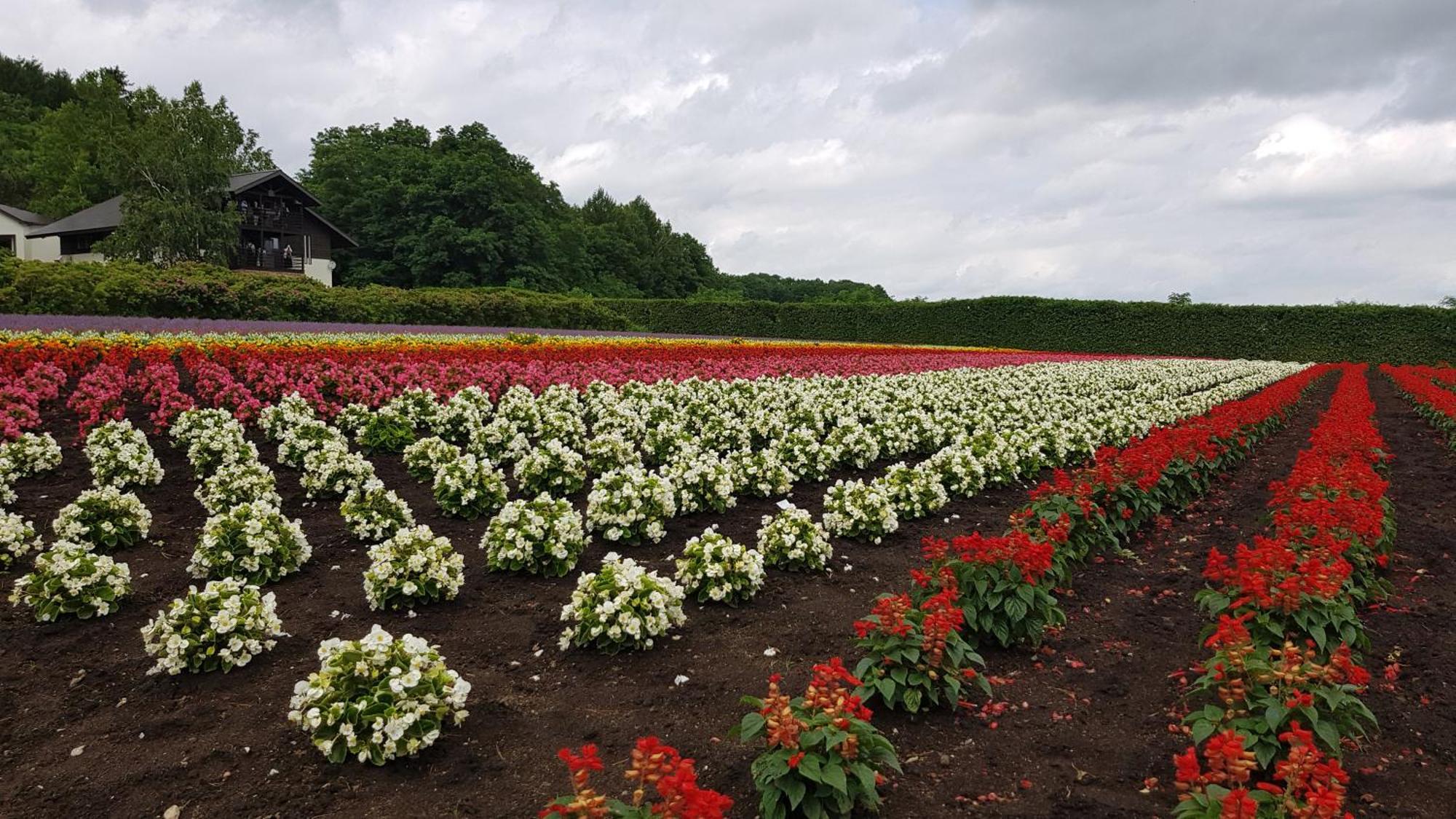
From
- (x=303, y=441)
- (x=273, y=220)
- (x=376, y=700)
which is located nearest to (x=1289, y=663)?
(x=376, y=700)

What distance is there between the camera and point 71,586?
5.03 meters

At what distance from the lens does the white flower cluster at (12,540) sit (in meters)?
5.75

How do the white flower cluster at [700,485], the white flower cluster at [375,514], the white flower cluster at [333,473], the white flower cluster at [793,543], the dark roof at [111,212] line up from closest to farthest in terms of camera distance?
the white flower cluster at [793,543]
the white flower cluster at [375,514]
the white flower cluster at [700,485]
the white flower cluster at [333,473]
the dark roof at [111,212]

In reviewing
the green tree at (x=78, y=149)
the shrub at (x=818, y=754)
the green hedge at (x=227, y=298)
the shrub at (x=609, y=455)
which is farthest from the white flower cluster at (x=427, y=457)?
the green tree at (x=78, y=149)

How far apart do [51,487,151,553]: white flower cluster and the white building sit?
47201 millimetres

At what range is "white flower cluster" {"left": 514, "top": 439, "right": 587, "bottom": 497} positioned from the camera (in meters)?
8.06

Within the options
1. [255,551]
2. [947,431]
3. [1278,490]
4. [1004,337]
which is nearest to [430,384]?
[255,551]

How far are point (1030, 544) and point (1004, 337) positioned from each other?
133 ft

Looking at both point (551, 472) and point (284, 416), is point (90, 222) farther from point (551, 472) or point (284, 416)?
point (551, 472)

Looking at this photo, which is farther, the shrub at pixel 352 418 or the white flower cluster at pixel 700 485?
the shrub at pixel 352 418

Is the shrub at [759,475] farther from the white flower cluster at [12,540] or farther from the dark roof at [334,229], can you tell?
the dark roof at [334,229]

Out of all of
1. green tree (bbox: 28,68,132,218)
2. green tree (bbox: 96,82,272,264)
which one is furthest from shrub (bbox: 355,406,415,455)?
green tree (bbox: 28,68,132,218)

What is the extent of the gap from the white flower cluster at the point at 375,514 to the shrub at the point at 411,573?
3.58ft

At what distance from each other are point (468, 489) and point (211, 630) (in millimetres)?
3091
